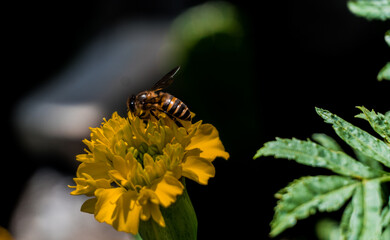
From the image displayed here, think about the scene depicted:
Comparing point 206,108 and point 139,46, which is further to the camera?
point 139,46

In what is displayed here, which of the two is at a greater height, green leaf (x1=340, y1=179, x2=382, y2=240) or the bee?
green leaf (x1=340, y1=179, x2=382, y2=240)

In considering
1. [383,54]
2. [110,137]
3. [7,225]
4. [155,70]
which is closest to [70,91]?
[155,70]

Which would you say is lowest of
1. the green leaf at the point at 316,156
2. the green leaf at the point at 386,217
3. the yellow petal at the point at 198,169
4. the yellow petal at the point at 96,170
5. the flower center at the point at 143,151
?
the yellow petal at the point at 96,170

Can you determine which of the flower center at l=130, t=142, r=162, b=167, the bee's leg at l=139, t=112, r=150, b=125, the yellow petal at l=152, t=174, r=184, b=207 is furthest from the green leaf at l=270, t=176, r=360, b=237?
the bee's leg at l=139, t=112, r=150, b=125

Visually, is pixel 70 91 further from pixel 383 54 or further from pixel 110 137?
pixel 110 137

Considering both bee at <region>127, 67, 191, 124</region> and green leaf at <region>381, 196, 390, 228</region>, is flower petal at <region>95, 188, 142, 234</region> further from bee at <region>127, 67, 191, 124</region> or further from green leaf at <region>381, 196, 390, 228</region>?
green leaf at <region>381, 196, 390, 228</region>

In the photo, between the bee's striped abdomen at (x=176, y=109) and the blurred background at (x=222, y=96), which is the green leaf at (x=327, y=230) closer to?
the blurred background at (x=222, y=96)

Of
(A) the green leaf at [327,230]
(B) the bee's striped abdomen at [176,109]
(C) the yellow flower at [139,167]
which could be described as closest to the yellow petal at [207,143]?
(C) the yellow flower at [139,167]

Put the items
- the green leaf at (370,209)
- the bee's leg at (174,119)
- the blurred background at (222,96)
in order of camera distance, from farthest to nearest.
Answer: the blurred background at (222,96) → the bee's leg at (174,119) → the green leaf at (370,209)
